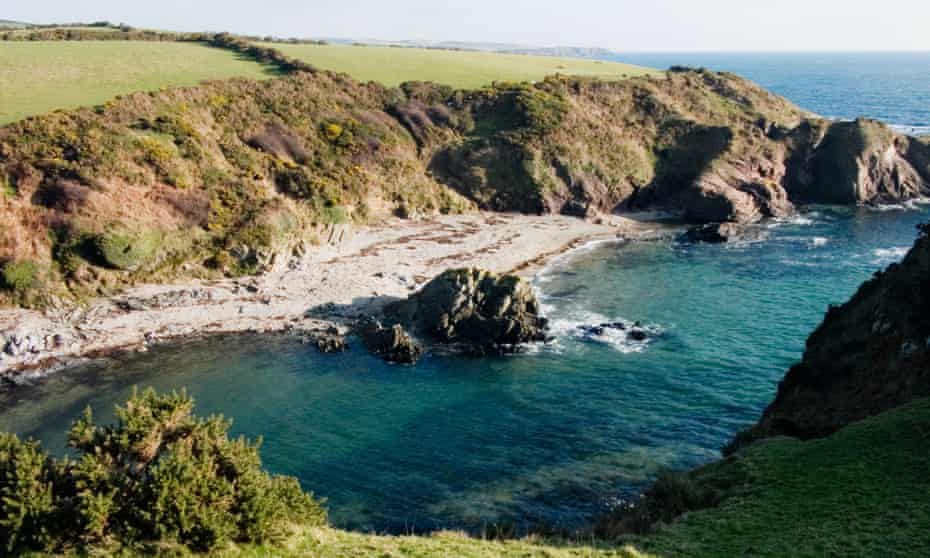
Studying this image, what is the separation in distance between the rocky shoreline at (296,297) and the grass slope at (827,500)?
115 ft

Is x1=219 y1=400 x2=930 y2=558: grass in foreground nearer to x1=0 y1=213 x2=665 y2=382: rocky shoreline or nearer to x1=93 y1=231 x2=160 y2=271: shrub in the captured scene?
x1=0 y1=213 x2=665 y2=382: rocky shoreline

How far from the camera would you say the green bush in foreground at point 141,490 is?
1928cm

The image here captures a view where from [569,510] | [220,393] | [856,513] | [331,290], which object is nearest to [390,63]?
[331,290]

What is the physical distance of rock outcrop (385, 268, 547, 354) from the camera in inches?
2175

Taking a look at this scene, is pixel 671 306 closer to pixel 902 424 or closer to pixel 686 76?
pixel 902 424

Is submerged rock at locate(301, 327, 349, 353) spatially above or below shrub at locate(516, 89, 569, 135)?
below

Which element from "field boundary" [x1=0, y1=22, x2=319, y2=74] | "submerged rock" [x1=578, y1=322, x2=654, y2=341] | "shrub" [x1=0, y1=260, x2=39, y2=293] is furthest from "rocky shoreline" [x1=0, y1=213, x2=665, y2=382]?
"field boundary" [x1=0, y1=22, x2=319, y2=74]

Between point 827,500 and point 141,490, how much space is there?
23991 millimetres

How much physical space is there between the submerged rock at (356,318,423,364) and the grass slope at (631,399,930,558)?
26.4 m

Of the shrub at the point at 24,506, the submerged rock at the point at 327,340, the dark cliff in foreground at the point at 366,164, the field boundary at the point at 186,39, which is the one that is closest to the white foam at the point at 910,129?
the dark cliff in foreground at the point at 366,164

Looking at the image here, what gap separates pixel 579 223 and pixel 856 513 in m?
70.1

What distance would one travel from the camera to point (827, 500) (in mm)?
24844

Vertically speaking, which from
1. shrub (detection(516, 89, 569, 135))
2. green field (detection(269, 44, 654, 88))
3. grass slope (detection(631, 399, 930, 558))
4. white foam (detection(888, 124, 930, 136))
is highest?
green field (detection(269, 44, 654, 88))

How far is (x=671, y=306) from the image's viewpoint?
6375 cm
